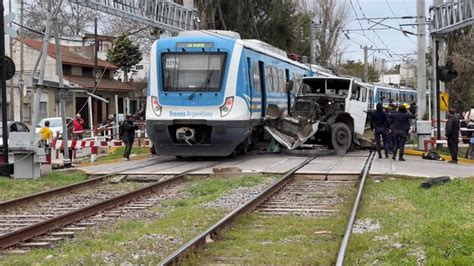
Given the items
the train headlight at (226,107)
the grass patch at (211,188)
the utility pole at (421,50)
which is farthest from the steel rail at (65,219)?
the utility pole at (421,50)

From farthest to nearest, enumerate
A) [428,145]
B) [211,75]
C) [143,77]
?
1. [143,77]
2. [428,145]
3. [211,75]

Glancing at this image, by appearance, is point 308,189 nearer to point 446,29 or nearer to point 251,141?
point 251,141

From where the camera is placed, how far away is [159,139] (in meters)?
18.3

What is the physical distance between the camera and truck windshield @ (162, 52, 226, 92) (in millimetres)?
→ 18047

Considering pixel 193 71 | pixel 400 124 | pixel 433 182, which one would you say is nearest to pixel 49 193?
pixel 193 71

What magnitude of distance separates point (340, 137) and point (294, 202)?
1029 centimetres

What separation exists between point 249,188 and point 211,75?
5.68 metres

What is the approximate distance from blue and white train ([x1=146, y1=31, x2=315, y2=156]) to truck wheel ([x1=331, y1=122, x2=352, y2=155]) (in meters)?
3.72

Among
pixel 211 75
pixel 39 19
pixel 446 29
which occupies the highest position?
pixel 39 19

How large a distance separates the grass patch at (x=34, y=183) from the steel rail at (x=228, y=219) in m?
4.67

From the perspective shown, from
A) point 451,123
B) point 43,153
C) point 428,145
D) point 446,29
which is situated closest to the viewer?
point 43,153

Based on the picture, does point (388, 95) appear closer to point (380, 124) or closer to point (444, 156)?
point (444, 156)

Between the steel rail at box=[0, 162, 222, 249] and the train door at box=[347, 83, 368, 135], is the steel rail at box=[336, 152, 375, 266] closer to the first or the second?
the steel rail at box=[0, 162, 222, 249]

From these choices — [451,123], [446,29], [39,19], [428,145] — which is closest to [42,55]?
[451,123]
